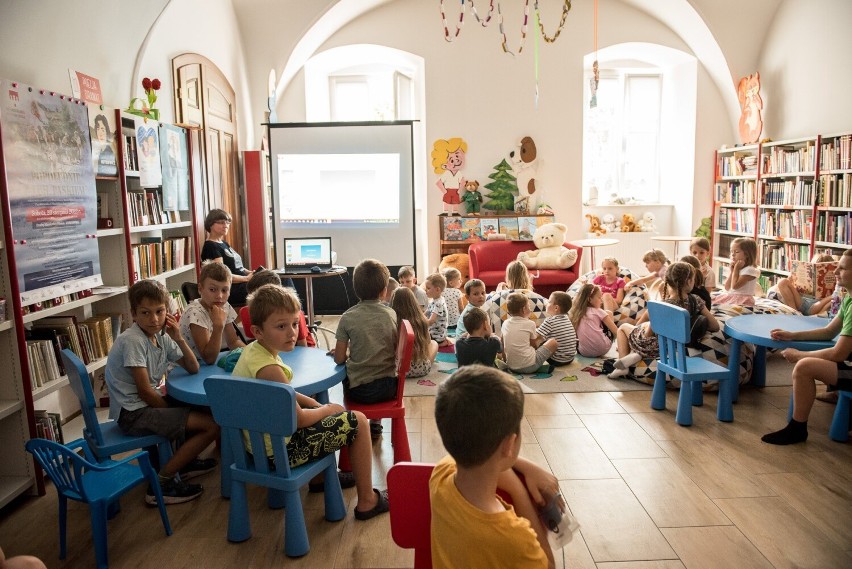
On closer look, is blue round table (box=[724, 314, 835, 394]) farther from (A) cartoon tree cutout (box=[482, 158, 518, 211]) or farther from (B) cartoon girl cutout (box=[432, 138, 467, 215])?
(B) cartoon girl cutout (box=[432, 138, 467, 215])

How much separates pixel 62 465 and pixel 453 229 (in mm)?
5931

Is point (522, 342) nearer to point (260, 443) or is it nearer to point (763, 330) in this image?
point (763, 330)

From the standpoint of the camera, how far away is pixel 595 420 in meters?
3.75

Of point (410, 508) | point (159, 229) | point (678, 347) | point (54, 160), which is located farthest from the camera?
point (159, 229)

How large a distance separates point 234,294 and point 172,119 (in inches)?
63.6

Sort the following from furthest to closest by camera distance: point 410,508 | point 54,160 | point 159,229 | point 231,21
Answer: point 231,21, point 159,229, point 54,160, point 410,508

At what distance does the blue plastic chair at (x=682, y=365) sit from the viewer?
3.55 meters

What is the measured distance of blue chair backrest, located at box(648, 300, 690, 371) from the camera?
349cm

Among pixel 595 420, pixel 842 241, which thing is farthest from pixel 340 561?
pixel 842 241

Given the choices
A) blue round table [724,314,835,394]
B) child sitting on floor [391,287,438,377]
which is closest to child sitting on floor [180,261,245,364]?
child sitting on floor [391,287,438,377]

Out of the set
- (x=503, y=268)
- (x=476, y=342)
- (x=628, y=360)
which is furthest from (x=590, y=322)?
(x=503, y=268)

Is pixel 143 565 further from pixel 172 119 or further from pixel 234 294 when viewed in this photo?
pixel 172 119

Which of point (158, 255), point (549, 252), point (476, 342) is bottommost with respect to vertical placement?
point (476, 342)

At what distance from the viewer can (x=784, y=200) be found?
693 cm
